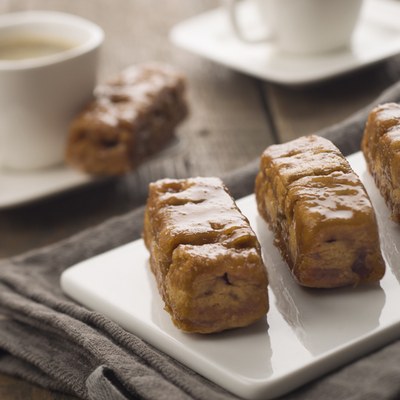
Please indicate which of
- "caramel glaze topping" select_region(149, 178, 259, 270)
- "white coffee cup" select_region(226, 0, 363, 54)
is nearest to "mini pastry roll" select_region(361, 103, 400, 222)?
"caramel glaze topping" select_region(149, 178, 259, 270)

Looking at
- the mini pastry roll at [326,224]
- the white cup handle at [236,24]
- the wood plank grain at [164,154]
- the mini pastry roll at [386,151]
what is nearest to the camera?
the mini pastry roll at [326,224]

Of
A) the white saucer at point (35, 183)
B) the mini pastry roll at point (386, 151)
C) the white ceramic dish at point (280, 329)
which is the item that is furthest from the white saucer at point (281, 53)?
the white ceramic dish at point (280, 329)

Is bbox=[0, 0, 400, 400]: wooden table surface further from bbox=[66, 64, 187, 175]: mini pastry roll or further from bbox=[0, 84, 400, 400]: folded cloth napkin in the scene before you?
bbox=[0, 84, 400, 400]: folded cloth napkin

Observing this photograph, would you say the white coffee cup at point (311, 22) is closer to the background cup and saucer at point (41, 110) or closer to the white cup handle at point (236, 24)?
the white cup handle at point (236, 24)

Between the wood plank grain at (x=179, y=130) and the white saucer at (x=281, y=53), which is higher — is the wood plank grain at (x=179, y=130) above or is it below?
below

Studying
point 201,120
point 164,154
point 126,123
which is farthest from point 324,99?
point 126,123

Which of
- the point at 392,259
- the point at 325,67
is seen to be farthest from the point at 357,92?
the point at 392,259
